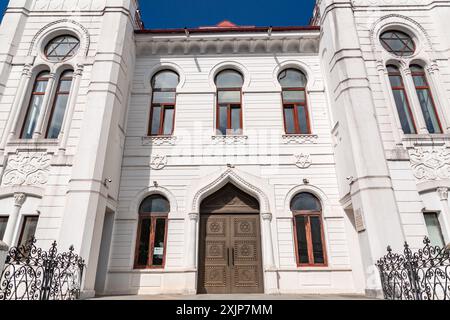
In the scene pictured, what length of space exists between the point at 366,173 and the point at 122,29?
9820mm

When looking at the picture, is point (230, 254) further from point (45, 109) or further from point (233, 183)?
point (45, 109)

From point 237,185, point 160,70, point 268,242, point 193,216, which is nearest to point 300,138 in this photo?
point 237,185

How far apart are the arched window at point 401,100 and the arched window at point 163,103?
26.7 feet

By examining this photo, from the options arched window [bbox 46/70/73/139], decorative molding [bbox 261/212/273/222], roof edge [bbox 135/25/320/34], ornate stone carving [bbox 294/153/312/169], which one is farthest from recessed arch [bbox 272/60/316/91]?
arched window [bbox 46/70/73/139]

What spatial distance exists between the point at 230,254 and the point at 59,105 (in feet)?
26.5

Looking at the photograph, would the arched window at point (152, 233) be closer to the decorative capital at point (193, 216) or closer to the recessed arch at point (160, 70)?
the decorative capital at point (193, 216)

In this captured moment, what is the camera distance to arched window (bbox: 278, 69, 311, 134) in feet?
37.4

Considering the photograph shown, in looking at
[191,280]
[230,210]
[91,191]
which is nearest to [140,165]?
[91,191]

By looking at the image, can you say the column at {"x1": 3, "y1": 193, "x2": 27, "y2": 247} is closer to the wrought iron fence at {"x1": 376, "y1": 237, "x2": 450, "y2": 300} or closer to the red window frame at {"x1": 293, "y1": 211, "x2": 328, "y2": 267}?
the red window frame at {"x1": 293, "y1": 211, "x2": 328, "y2": 267}

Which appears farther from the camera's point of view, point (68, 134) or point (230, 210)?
point (230, 210)

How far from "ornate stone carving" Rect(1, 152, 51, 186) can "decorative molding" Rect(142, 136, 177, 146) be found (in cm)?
319

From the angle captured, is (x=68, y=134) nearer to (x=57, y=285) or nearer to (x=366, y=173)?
(x=57, y=285)

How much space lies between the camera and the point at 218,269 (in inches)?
382
